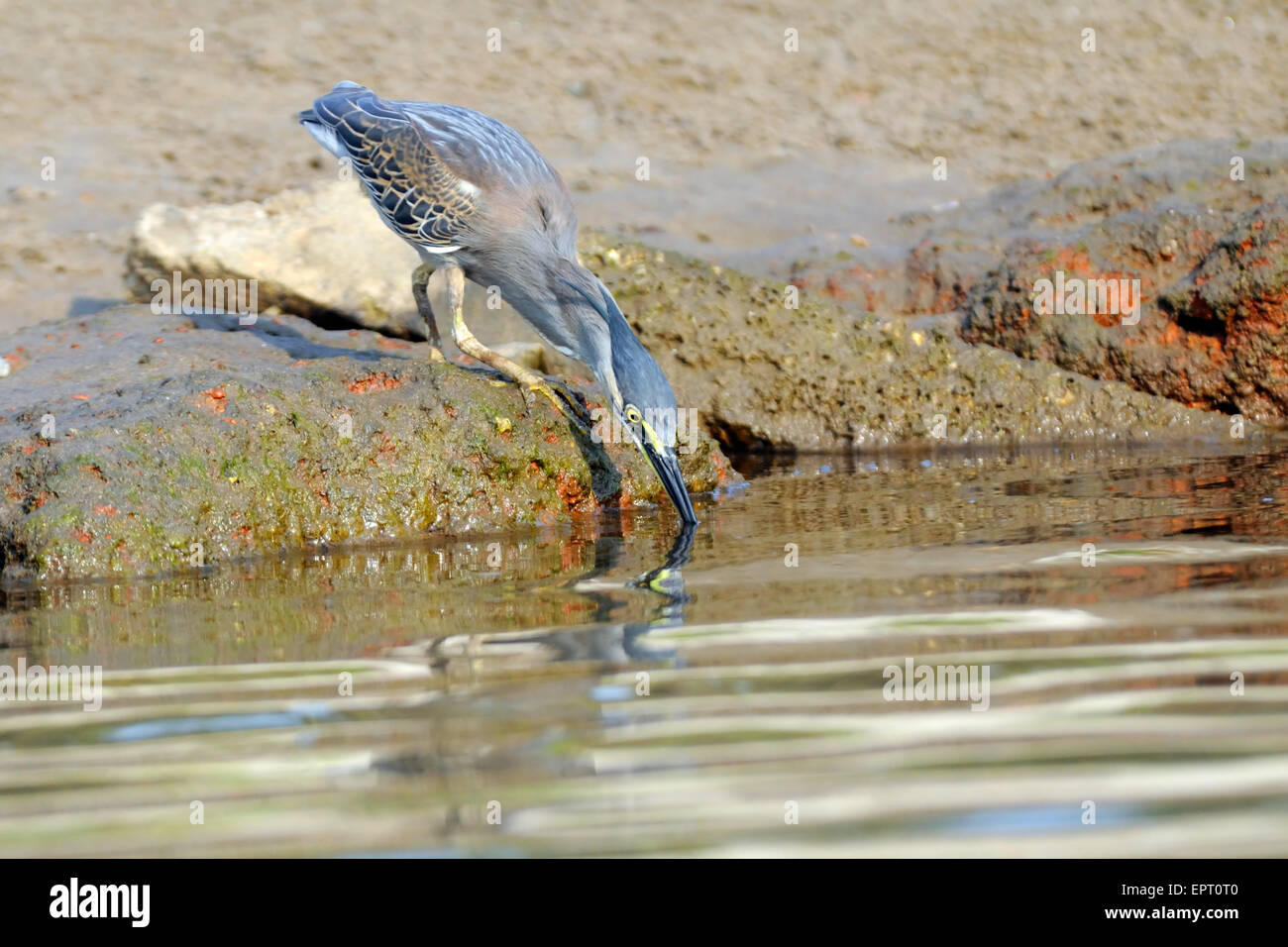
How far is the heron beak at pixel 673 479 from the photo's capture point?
463cm

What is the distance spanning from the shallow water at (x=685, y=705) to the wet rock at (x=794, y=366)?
10.3 ft

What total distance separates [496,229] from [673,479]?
137 cm

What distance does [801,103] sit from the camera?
13.5m

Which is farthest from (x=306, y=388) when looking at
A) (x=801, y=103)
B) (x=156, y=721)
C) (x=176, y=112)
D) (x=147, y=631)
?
(x=801, y=103)

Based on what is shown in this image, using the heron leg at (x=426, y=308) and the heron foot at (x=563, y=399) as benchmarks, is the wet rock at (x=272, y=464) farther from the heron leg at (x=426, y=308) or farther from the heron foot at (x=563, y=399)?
the heron leg at (x=426, y=308)

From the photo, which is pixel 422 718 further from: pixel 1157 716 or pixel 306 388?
pixel 306 388

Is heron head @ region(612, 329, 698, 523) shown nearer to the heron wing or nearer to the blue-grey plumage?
the blue-grey plumage

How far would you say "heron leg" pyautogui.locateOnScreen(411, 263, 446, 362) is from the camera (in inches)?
219

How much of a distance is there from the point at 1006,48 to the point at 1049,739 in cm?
1356

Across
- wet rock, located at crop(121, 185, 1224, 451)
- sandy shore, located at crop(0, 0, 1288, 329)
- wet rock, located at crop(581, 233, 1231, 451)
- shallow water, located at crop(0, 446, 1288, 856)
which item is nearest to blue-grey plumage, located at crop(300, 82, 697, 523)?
shallow water, located at crop(0, 446, 1288, 856)

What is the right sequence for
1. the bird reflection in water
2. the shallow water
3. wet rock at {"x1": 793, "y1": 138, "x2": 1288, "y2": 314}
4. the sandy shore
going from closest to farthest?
the shallow water
the bird reflection in water
wet rock at {"x1": 793, "y1": 138, "x2": 1288, "y2": 314}
the sandy shore

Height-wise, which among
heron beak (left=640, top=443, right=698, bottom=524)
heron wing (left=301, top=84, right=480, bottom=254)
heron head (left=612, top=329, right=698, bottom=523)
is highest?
heron wing (left=301, top=84, right=480, bottom=254)

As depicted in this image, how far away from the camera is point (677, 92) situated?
43.9 feet

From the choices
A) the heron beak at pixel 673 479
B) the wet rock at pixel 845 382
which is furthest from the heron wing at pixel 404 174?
the wet rock at pixel 845 382
